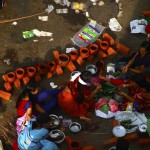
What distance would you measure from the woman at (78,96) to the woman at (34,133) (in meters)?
0.93

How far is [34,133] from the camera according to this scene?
20.5ft

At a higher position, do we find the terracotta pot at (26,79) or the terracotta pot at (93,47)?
the terracotta pot at (93,47)

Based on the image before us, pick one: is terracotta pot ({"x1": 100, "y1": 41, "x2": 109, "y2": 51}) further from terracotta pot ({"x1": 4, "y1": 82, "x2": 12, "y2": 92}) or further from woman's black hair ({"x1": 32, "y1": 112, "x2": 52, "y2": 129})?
woman's black hair ({"x1": 32, "y1": 112, "x2": 52, "y2": 129})

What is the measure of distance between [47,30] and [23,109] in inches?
104

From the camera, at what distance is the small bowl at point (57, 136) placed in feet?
23.2

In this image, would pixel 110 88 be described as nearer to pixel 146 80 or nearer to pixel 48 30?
pixel 146 80

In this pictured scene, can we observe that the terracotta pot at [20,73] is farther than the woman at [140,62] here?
Yes

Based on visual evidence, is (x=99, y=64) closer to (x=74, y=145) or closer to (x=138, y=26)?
(x=138, y=26)

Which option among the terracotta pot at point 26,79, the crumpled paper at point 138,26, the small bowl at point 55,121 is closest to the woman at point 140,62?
the crumpled paper at point 138,26

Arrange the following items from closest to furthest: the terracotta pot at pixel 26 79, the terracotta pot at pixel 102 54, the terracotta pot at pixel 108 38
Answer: the terracotta pot at pixel 26 79 < the terracotta pot at pixel 102 54 < the terracotta pot at pixel 108 38

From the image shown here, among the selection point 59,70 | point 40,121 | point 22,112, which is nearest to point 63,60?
point 59,70

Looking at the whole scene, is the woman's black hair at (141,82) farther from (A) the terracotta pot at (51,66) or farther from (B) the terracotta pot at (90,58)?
(A) the terracotta pot at (51,66)

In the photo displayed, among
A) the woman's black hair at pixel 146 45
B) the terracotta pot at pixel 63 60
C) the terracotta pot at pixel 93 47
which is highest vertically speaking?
the woman's black hair at pixel 146 45

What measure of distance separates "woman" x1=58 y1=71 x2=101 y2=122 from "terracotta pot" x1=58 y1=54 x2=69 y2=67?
0.84 m
